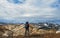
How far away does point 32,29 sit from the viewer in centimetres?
4053

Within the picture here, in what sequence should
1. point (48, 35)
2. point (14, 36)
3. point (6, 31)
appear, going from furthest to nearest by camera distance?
point (6, 31) < point (14, 36) < point (48, 35)

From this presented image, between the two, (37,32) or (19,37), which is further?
(37,32)

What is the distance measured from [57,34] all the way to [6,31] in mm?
11699

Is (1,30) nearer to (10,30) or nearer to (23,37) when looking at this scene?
(10,30)

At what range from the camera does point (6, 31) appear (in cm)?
3994

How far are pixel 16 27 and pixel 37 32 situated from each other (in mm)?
6497

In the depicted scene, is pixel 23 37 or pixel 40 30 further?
pixel 40 30

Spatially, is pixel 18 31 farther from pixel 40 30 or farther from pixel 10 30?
pixel 40 30

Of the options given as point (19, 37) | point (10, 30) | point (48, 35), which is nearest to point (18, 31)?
point (10, 30)

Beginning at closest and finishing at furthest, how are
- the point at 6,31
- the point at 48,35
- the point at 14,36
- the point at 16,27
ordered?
the point at 48,35, the point at 14,36, the point at 6,31, the point at 16,27

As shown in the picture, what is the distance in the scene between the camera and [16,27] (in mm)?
43625

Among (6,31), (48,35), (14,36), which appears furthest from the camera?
(6,31)

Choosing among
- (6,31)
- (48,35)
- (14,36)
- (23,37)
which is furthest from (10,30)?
(48,35)

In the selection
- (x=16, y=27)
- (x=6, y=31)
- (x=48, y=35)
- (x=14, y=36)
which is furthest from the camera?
(x=16, y=27)
